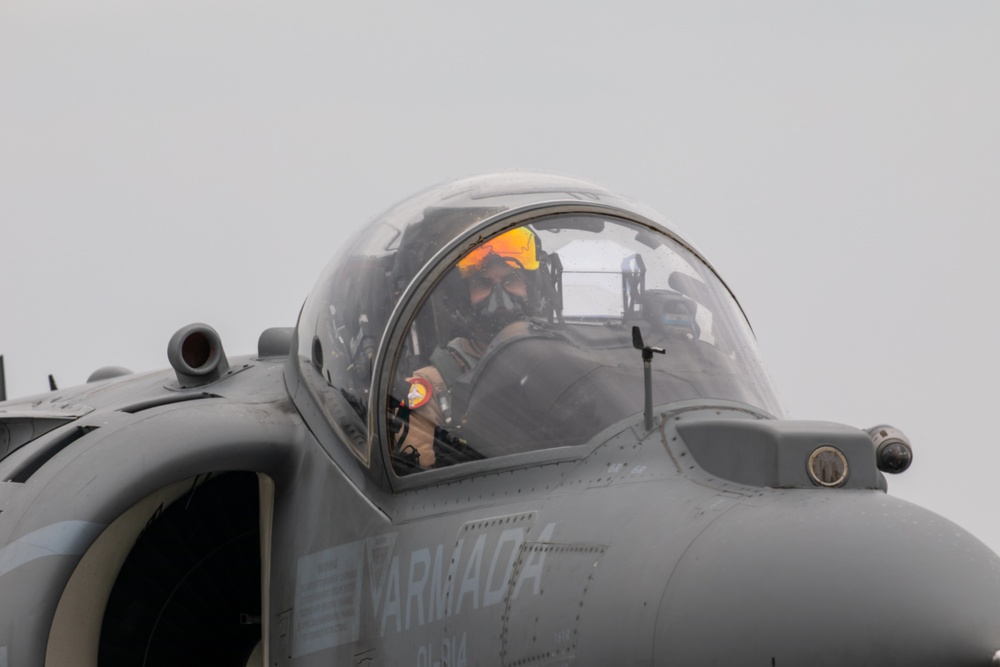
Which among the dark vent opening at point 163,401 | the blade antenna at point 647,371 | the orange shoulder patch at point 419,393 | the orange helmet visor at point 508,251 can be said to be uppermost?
the orange helmet visor at point 508,251

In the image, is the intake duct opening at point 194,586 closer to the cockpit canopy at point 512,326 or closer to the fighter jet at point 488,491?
the fighter jet at point 488,491

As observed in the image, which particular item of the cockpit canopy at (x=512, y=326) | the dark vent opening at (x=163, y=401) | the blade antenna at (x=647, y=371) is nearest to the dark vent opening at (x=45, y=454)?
the dark vent opening at (x=163, y=401)

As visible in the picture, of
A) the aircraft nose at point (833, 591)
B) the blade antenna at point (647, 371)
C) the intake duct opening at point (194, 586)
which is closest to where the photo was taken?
the aircraft nose at point (833, 591)

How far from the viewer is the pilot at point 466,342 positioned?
611cm

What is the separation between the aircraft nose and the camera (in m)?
4.03

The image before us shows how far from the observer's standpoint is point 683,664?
171 inches

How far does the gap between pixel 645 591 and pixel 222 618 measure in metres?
3.48

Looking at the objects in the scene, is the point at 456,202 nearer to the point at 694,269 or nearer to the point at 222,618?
the point at 694,269

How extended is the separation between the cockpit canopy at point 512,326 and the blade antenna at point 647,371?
4.5 inches

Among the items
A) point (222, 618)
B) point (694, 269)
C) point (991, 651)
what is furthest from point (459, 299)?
point (991, 651)

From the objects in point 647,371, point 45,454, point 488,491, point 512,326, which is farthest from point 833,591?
point 45,454


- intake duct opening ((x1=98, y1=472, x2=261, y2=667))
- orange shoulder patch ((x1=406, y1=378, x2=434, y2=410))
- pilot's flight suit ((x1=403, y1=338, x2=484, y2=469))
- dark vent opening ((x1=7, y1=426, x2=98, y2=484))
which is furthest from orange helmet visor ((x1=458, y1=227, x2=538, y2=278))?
dark vent opening ((x1=7, y1=426, x2=98, y2=484))

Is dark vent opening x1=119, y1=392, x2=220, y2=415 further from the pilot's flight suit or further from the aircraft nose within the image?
the aircraft nose

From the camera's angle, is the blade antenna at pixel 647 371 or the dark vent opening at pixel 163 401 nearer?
the blade antenna at pixel 647 371
